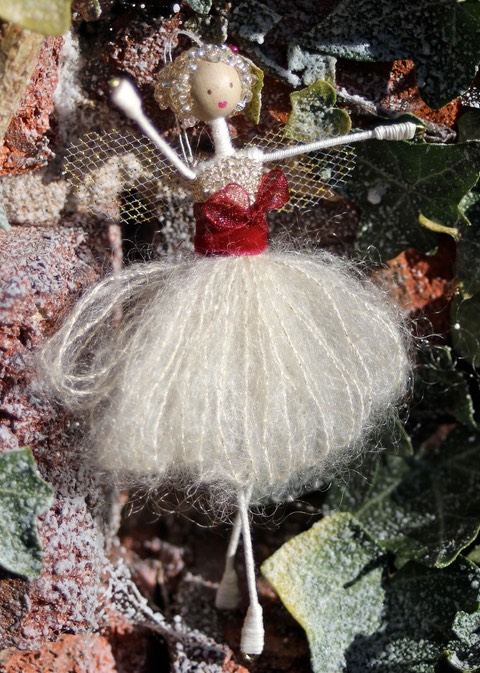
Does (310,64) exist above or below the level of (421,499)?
above

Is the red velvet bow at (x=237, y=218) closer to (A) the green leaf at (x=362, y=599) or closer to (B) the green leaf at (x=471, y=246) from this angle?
(B) the green leaf at (x=471, y=246)

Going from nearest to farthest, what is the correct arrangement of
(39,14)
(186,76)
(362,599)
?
(39,14), (186,76), (362,599)

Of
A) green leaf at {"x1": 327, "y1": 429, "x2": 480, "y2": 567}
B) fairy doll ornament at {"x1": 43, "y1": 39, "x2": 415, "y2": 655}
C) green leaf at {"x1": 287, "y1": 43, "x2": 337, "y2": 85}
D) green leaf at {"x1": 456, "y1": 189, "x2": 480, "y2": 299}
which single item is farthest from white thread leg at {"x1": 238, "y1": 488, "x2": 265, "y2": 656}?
green leaf at {"x1": 287, "y1": 43, "x2": 337, "y2": 85}

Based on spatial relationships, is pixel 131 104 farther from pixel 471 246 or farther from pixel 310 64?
pixel 471 246

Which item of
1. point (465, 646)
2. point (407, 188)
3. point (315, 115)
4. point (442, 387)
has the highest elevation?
point (315, 115)

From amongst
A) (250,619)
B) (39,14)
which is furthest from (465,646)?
(39,14)
